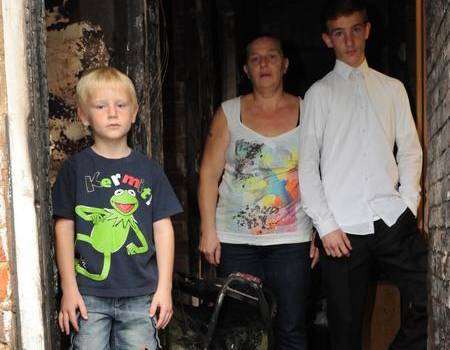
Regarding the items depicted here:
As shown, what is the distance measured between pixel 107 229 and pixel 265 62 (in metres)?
1.32

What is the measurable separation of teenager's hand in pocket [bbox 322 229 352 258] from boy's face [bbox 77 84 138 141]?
1.10 metres

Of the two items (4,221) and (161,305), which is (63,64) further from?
(161,305)

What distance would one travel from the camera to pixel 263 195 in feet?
11.2

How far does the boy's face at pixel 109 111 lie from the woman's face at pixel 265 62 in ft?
3.25

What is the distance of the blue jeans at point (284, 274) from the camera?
3430mm

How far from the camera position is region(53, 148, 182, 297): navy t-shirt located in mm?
2600

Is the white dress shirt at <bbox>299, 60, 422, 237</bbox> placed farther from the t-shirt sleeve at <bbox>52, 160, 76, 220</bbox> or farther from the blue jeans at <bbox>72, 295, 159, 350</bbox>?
the t-shirt sleeve at <bbox>52, 160, 76, 220</bbox>

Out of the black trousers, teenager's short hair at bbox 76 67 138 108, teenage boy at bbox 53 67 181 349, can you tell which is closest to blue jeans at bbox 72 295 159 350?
teenage boy at bbox 53 67 181 349

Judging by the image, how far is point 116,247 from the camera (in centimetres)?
260

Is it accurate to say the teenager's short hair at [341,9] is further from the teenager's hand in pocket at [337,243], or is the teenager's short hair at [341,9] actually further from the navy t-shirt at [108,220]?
the navy t-shirt at [108,220]

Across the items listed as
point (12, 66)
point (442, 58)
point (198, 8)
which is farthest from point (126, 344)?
point (198, 8)

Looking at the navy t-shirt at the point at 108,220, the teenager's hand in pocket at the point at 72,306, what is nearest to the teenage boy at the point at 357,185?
the navy t-shirt at the point at 108,220

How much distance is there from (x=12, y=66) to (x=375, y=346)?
2607 millimetres

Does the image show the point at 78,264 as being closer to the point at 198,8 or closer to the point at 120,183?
the point at 120,183
